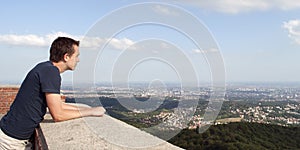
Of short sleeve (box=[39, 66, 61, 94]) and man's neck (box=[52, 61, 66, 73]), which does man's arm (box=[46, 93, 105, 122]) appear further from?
man's neck (box=[52, 61, 66, 73])

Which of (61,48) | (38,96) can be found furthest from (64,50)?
(38,96)

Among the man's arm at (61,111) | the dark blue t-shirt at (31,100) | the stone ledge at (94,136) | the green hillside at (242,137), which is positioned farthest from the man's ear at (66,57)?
the green hillside at (242,137)

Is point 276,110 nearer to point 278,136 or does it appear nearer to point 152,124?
point 278,136

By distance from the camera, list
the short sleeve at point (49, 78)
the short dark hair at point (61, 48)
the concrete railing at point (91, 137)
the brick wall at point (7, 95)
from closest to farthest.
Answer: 1. the short sleeve at point (49, 78)
2. the short dark hair at point (61, 48)
3. the concrete railing at point (91, 137)
4. the brick wall at point (7, 95)

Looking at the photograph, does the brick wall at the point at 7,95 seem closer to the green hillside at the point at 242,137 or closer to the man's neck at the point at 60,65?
the green hillside at the point at 242,137

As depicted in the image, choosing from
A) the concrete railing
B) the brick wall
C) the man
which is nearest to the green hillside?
the concrete railing

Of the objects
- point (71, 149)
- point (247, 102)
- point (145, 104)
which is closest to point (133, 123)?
point (145, 104)

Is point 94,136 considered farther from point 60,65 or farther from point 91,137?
point 60,65
